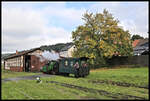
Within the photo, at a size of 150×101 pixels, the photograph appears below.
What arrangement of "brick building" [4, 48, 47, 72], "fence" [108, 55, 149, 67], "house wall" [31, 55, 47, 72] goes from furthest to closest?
"brick building" [4, 48, 47, 72]
"house wall" [31, 55, 47, 72]
"fence" [108, 55, 149, 67]

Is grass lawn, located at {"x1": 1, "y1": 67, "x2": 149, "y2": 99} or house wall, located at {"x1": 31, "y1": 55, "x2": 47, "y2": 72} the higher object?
house wall, located at {"x1": 31, "y1": 55, "x2": 47, "y2": 72}

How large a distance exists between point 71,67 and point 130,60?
2125 centimetres

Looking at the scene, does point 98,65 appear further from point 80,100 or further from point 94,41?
point 80,100

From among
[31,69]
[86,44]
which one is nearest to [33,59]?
[31,69]

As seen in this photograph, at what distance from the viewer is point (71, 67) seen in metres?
24.6

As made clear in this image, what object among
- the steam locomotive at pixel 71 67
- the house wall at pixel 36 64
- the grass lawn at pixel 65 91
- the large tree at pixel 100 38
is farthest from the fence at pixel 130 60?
the grass lawn at pixel 65 91

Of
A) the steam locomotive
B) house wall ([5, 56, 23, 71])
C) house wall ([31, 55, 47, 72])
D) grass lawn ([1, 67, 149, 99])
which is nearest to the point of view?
grass lawn ([1, 67, 149, 99])

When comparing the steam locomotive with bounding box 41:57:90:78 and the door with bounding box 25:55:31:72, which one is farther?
the door with bounding box 25:55:31:72

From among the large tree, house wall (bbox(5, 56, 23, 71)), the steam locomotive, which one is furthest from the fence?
house wall (bbox(5, 56, 23, 71))

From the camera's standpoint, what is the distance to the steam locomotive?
23.1 meters

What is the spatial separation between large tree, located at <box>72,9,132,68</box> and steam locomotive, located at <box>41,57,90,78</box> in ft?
37.4

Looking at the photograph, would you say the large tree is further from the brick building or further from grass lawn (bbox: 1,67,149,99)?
grass lawn (bbox: 1,67,149,99)

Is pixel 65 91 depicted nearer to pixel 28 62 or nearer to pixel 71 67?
pixel 71 67

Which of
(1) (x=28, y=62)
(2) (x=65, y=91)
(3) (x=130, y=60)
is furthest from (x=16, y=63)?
(2) (x=65, y=91)
